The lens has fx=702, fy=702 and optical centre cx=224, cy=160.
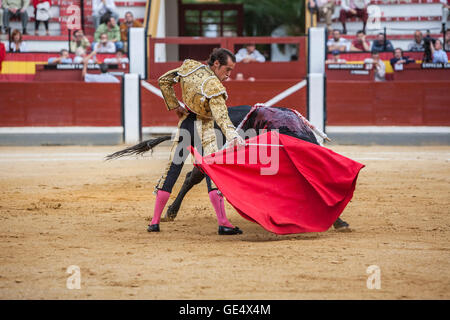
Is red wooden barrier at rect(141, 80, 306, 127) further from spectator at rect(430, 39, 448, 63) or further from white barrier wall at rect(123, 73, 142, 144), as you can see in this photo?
spectator at rect(430, 39, 448, 63)

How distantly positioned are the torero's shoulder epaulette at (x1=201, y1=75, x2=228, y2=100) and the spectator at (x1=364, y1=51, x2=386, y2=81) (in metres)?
7.00

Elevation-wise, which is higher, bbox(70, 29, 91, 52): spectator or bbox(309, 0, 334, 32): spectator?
bbox(309, 0, 334, 32): spectator

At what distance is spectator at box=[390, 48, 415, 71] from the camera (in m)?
10.7

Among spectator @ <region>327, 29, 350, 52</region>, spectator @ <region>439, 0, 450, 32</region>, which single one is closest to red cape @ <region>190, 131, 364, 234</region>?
spectator @ <region>327, 29, 350, 52</region>

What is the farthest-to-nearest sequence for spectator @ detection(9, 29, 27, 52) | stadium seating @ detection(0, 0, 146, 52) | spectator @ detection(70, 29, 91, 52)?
stadium seating @ detection(0, 0, 146, 52) < spectator @ detection(9, 29, 27, 52) < spectator @ detection(70, 29, 91, 52)

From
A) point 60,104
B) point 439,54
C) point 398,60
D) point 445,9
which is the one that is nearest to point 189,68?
point 60,104

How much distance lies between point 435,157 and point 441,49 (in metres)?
3.10

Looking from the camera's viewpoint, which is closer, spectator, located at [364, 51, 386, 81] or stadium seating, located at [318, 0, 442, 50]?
spectator, located at [364, 51, 386, 81]

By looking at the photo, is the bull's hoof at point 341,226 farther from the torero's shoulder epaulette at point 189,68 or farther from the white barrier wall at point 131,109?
the white barrier wall at point 131,109

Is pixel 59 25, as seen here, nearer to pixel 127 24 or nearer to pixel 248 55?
pixel 127 24

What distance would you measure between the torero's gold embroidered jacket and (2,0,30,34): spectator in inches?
364

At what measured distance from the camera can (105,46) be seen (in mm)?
11836

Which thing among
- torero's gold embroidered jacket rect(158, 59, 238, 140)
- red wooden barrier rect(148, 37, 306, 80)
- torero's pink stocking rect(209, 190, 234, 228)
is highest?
red wooden barrier rect(148, 37, 306, 80)

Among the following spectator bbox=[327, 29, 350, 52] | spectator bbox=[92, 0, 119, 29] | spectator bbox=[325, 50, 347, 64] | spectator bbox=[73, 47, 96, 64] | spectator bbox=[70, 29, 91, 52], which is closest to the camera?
spectator bbox=[325, 50, 347, 64]
